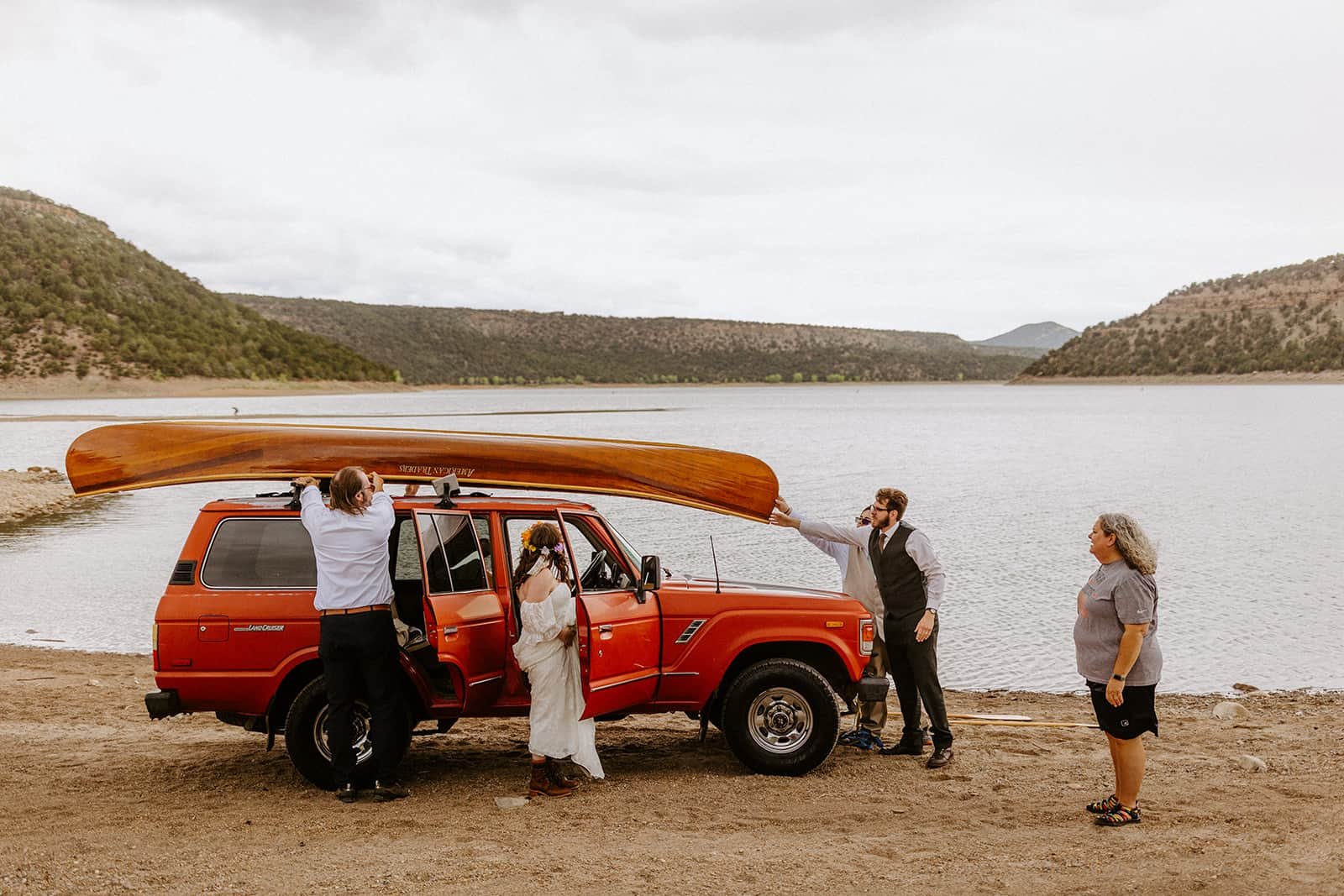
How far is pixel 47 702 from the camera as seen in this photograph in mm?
10844

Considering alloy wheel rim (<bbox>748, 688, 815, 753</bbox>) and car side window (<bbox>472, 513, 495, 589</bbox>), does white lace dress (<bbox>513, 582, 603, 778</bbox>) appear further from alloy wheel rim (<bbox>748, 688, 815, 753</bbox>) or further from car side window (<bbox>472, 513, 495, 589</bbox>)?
alloy wheel rim (<bbox>748, 688, 815, 753</bbox>)

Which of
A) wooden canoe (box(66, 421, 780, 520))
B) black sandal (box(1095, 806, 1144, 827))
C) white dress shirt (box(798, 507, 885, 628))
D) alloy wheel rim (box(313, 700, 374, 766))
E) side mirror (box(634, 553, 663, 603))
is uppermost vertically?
wooden canoe (box(66, 421, 780, 520))

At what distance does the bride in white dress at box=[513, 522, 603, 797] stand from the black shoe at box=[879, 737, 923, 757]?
2398 mm

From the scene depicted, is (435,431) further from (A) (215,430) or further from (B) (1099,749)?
(B) (1099,749)

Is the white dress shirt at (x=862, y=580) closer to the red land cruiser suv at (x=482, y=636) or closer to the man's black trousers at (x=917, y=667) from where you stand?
the man's black trousers at (x=917, y=667)

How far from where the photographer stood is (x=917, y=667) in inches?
329

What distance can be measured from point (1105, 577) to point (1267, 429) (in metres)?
71.4

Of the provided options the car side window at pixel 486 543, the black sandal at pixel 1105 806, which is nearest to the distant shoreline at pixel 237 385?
the car side window at pixel 486 543

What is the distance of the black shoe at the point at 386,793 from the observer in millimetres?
7539

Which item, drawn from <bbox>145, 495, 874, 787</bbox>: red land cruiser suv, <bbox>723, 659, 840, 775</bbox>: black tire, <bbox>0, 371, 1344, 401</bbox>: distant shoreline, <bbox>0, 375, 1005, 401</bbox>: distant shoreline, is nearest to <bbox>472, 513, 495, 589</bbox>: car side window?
<bbox>145, 495, 874, 787</bbox>: red land cruiser suv

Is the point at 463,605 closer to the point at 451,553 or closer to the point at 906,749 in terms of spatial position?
the point at 451,553

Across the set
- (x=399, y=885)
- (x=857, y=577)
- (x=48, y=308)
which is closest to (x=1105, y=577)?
(x=857, y=577)

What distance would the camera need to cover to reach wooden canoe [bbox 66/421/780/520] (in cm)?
820

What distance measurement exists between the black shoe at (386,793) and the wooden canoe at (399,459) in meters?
2.08
